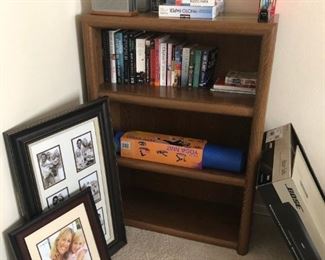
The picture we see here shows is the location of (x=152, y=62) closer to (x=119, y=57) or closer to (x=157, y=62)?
(x=157, y=62)

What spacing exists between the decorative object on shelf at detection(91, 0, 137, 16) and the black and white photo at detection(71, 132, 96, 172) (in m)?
0.42

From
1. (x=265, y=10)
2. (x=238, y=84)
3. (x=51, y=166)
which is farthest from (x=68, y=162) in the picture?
(x=265, y=10)

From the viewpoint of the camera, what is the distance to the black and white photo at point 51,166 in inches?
44.9

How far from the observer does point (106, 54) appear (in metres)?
1.42

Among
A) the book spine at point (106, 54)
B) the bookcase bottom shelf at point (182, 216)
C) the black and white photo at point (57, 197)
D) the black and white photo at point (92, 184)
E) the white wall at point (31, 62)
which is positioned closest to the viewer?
the white wall at point (31, 62)

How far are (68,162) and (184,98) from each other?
44cm

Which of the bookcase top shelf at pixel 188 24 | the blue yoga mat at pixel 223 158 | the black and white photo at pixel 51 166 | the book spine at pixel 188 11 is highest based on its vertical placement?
the book spine at pixel 188 11

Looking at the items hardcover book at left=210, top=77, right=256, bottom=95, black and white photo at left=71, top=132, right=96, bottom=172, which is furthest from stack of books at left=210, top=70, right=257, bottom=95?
black and white photo at left=71, top=132, right=96, bottom=172

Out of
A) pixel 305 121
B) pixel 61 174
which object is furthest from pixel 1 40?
pixel 305 121

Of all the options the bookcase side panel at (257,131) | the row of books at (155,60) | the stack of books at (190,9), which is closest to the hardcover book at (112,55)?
the row of books at (155,60)

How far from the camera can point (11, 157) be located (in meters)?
1.08

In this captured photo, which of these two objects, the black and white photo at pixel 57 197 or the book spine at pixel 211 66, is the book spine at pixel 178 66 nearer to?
the book spine at pixel 211 66

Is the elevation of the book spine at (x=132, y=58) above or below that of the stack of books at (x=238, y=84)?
above

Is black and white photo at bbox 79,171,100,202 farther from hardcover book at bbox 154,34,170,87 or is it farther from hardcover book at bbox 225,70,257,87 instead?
hardcover book at bbox 225,70,257,87
